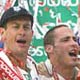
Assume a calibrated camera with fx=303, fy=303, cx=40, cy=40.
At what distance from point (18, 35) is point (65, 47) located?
29 cm

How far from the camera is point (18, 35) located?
5.91 ft

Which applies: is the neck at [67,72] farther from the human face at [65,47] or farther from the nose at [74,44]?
the nose at [74,44]

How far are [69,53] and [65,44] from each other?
0.19ft

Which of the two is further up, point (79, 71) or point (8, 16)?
point (8, 16)

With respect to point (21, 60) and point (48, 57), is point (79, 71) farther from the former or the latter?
point (21, 60)

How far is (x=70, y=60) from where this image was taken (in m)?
1.81

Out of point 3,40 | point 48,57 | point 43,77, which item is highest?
point 3,40

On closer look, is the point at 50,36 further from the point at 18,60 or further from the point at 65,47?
the point at 18,60

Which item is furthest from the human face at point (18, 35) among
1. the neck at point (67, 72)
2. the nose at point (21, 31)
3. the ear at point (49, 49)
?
the neck at point (67, 72)

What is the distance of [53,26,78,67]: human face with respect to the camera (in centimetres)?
182

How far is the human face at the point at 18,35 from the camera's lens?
1806mm

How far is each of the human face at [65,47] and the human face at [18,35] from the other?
17 centimetres

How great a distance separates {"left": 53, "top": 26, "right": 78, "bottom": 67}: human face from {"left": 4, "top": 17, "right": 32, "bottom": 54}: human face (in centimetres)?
17

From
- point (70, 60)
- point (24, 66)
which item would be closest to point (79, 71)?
point (70, 60)
